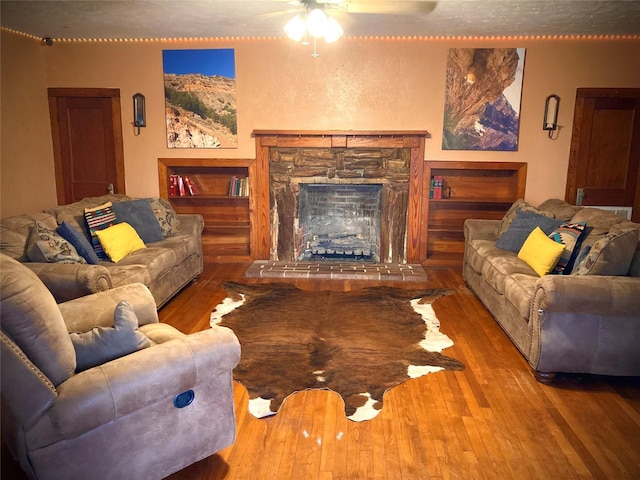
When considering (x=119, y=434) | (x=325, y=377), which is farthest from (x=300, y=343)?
(x=119, y=434)

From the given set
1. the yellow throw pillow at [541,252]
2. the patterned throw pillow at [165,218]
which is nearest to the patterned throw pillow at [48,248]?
the patterned throw pillow at [165,218]

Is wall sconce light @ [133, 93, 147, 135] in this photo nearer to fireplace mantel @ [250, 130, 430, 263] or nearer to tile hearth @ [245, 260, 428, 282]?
fireplace mantel @ [250, 130, 430, 263]

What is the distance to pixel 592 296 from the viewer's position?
274cm

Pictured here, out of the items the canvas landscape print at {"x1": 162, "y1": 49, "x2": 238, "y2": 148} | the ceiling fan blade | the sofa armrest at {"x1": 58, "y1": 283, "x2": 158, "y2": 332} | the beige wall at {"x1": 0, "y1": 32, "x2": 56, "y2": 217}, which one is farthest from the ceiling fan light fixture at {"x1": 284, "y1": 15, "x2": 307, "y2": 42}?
the beige wall at {"x1": 0, "y1": 32, "x2": 56, "y2": 217}

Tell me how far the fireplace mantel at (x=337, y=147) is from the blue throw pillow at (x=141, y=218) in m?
1.30

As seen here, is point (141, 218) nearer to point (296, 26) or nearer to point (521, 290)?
point (296, 26)

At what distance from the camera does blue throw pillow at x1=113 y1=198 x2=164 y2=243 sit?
444 cm

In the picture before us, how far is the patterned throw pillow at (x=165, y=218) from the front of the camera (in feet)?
15.7

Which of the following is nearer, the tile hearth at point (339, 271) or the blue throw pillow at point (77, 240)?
the blue throw pillow at point (77, 240)

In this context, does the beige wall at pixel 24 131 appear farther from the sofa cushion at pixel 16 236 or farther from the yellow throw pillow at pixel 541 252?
the yellow throw pillow at pixel 541 252

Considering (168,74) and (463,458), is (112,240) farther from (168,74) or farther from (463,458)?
(463,458)

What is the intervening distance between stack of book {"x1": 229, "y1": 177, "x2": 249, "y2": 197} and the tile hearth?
86cm

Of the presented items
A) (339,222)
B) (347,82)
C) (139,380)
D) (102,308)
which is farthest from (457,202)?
(139,380)

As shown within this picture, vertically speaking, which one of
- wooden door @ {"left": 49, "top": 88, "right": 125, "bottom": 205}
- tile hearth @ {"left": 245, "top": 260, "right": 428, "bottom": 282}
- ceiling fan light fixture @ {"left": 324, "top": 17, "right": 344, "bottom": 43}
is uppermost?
ceiling fan light fixture @ {"left": 324, "top": 17, "right": 344, "bottom": 43}
